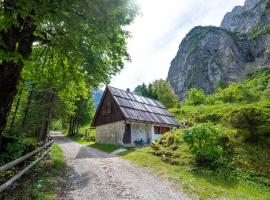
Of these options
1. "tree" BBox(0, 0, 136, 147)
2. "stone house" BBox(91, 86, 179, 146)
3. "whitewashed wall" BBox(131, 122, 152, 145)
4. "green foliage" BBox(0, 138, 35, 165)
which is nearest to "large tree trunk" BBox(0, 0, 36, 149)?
"tree" BBox(0, 0, 136, 147)

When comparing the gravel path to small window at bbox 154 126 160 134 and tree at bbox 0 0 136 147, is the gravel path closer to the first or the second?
tree at bbox 0 0 136 147

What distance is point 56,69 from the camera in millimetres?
14148

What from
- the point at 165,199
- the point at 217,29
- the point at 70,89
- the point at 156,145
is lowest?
the point at 165,199

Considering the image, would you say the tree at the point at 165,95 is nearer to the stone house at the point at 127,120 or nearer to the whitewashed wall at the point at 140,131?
the stone house at the point at 127,120

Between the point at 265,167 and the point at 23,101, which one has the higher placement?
the point at 23,101

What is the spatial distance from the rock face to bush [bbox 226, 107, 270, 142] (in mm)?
113409

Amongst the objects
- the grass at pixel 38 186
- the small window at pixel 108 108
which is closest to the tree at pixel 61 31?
the grass at pixel 38 186

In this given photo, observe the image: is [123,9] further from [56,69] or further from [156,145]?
[156,145]

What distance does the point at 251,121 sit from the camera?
16.7 metres

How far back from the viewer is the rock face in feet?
421

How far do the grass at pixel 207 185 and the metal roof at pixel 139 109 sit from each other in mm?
14989

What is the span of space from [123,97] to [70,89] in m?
16.1

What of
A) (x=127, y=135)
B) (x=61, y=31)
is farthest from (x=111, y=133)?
(x=61, y=31)

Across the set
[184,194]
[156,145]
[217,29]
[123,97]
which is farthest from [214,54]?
[184,194]
